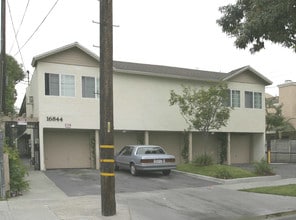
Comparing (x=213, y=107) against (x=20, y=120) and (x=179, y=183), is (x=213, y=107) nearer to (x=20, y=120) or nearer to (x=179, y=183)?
(x=179, y=183)

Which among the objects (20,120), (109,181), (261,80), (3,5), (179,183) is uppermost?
(3,5)

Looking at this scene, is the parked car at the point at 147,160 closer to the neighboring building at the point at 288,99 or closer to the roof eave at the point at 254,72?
the roof eave at the point at 254,72

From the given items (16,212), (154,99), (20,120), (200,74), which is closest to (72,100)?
(20,120)

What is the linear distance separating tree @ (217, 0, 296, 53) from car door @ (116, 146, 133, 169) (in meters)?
9.68

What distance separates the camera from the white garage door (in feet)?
78.5

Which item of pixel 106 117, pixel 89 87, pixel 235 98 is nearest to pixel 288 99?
pixel 235 98

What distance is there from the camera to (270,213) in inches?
447

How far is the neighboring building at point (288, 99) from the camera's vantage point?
48156 millimetres

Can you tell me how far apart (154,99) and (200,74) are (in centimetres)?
460

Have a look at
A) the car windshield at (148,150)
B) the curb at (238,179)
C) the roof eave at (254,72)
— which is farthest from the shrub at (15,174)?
the roof eave at (254,72)

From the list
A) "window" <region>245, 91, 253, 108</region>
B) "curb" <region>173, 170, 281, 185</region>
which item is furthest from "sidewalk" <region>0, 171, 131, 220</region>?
"window" <region>245, 91, 253, 108</region>

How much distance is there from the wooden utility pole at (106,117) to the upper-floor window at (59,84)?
Result: 1299 centimetres

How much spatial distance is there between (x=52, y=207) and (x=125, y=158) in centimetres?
983

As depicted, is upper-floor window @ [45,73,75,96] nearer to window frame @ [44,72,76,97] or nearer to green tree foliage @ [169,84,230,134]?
window frame @ [44,72,76,97]
